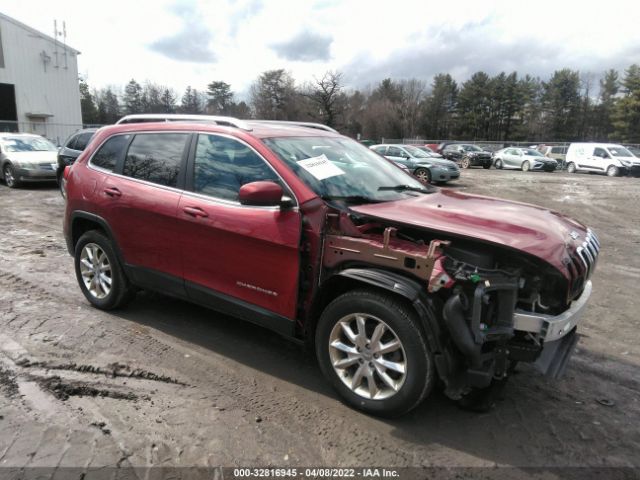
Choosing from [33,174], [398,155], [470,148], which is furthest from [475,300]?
[470,148]

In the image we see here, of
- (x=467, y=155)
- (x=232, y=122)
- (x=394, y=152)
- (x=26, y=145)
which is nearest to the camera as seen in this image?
(x=232, y=122)

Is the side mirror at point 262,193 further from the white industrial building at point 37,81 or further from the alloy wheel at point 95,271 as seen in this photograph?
the white industrial building at point 37,81

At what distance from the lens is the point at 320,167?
3.59 meters

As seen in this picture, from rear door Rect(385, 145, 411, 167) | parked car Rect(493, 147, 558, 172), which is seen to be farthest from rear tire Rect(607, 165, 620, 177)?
rear door Rect(385, 145, 411, 167)

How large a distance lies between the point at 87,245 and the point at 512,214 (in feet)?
13.3

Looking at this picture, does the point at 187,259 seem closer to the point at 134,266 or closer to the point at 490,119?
the point at 134,266

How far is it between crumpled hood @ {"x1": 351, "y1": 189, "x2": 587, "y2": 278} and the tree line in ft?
196

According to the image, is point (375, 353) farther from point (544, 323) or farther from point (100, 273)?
point (100, 273)

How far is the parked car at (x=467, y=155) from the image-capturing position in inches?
1245

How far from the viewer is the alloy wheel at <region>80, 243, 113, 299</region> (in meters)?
4.69

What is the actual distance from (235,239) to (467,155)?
31.2 metres

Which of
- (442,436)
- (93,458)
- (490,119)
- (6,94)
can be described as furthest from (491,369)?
(490,119)

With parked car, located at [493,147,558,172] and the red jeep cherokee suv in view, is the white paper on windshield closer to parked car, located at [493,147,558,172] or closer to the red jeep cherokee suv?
the red jeep cherokee suv

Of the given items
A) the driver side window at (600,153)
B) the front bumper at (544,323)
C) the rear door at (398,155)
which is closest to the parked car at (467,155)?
the driver side window at (600,153)
